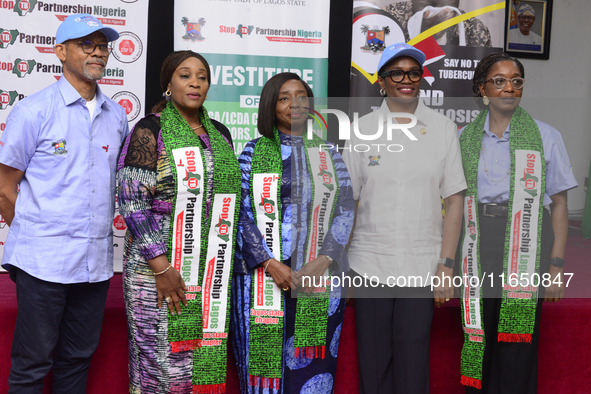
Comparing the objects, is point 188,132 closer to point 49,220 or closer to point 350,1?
point 49,220

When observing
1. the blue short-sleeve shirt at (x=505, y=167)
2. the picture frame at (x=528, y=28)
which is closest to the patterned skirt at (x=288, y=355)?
the blue short-sleeve shirt at (x=505, y=167)

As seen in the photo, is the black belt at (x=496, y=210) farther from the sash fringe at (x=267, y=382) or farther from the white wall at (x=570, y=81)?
the white wall at (x=570, y=81)

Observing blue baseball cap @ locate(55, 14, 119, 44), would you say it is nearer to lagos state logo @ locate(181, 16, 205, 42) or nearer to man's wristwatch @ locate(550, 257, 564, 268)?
lagos state logo @ locate(181, 16, 205, 42)

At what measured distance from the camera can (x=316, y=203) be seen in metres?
1.87

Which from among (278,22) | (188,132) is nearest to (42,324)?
(188,132)

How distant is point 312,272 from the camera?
5.95 ft

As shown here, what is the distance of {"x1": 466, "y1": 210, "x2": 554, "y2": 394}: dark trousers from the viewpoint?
187cm

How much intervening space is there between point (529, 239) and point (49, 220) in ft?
5.84

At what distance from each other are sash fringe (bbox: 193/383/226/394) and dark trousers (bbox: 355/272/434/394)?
55 centimetres

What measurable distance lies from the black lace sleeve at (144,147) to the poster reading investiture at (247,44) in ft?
4.93

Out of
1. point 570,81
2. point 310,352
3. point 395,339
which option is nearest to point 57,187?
point 310,352

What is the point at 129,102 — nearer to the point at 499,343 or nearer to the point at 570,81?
the point at 499,343

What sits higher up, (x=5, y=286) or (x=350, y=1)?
(x=350, y=1)

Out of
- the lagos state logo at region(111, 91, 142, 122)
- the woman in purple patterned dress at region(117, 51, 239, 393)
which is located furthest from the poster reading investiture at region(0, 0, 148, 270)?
the woman in purple patterned dress at region(117, 51, 239, 393)
